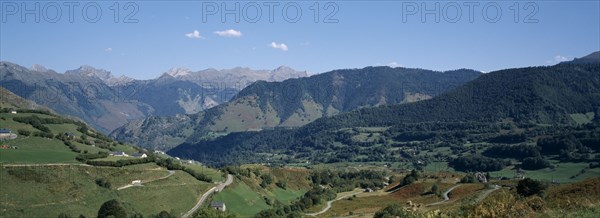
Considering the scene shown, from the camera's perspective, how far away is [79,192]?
9806 cm

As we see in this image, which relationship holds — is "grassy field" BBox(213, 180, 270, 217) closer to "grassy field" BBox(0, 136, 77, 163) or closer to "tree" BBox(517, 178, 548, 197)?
"grassy field" BBox(0, 136, 77, 163)

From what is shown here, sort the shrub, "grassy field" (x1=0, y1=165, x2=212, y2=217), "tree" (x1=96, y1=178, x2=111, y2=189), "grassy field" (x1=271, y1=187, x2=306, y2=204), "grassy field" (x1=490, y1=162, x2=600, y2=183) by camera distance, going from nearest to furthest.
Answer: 1. "grassy field" (x1=0, y1=165, x2=212, y2=217)
2. "tree" (x1=96, y1=178, x2=111, y2=189)
3. the shrub
4. "grassy field" (x1=271, y1=187, x2=306, y2=204)
5. "grassy field" (x1=490, y1=162, x2=600, y2=183)

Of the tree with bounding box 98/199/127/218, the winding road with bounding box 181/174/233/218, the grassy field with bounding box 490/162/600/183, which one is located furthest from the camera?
the grassy field with bounding box 490/162/600/183

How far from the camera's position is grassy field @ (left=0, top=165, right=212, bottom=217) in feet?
291

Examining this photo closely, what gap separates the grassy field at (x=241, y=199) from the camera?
116 meters

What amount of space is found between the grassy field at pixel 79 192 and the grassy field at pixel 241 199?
658cm

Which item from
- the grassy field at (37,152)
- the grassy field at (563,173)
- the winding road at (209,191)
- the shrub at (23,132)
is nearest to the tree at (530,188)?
the winding road at (209,191)

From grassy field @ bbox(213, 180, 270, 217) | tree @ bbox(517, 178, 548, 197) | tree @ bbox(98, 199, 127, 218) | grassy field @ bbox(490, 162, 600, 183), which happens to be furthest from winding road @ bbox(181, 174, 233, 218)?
grassy field @ bbox(490, 162, 600, 183)

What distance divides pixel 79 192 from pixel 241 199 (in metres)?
38.2

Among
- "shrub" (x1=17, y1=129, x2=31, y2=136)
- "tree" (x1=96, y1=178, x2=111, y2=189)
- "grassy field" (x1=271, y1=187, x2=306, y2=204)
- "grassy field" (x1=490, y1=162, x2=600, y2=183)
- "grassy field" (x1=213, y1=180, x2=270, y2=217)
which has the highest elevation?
"shrub" (x1=17, y1=129, x2=31, y2=136)

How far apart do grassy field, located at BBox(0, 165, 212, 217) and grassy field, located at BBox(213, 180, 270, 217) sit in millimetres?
6585

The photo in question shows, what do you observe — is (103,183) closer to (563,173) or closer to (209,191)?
(209,191)

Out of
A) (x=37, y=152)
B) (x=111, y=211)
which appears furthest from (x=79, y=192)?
(x=37, y=152)

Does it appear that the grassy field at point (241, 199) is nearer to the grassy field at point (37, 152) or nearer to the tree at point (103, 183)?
the tree at point (103, 183)
